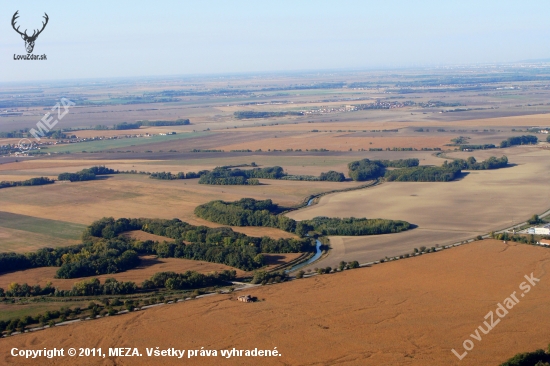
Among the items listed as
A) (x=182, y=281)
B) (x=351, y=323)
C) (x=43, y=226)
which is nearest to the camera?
(x=351, y=323)

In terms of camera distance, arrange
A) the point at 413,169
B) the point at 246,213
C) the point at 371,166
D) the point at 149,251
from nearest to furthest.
Answer: the point at 149,251
the point at 246,213
the point at 413,169
the point at 371,166

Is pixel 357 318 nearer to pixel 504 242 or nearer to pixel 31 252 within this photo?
pixel 504 242

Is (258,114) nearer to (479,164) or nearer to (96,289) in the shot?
(479,164)

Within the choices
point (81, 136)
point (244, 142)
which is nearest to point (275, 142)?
point (244, 142)

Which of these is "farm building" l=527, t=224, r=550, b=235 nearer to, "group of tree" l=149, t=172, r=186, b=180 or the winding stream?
the winding stream

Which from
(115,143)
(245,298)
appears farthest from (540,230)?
(115,143)

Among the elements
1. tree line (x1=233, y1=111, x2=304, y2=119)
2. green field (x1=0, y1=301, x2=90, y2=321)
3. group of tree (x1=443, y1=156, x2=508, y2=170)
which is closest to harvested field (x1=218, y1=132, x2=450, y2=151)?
group of tree (x1=443, y1=156, x2=508, y2=170)

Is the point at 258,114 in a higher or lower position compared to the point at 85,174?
higher

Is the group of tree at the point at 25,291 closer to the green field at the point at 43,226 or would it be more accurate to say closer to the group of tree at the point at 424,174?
the green field at the point at 43,226
